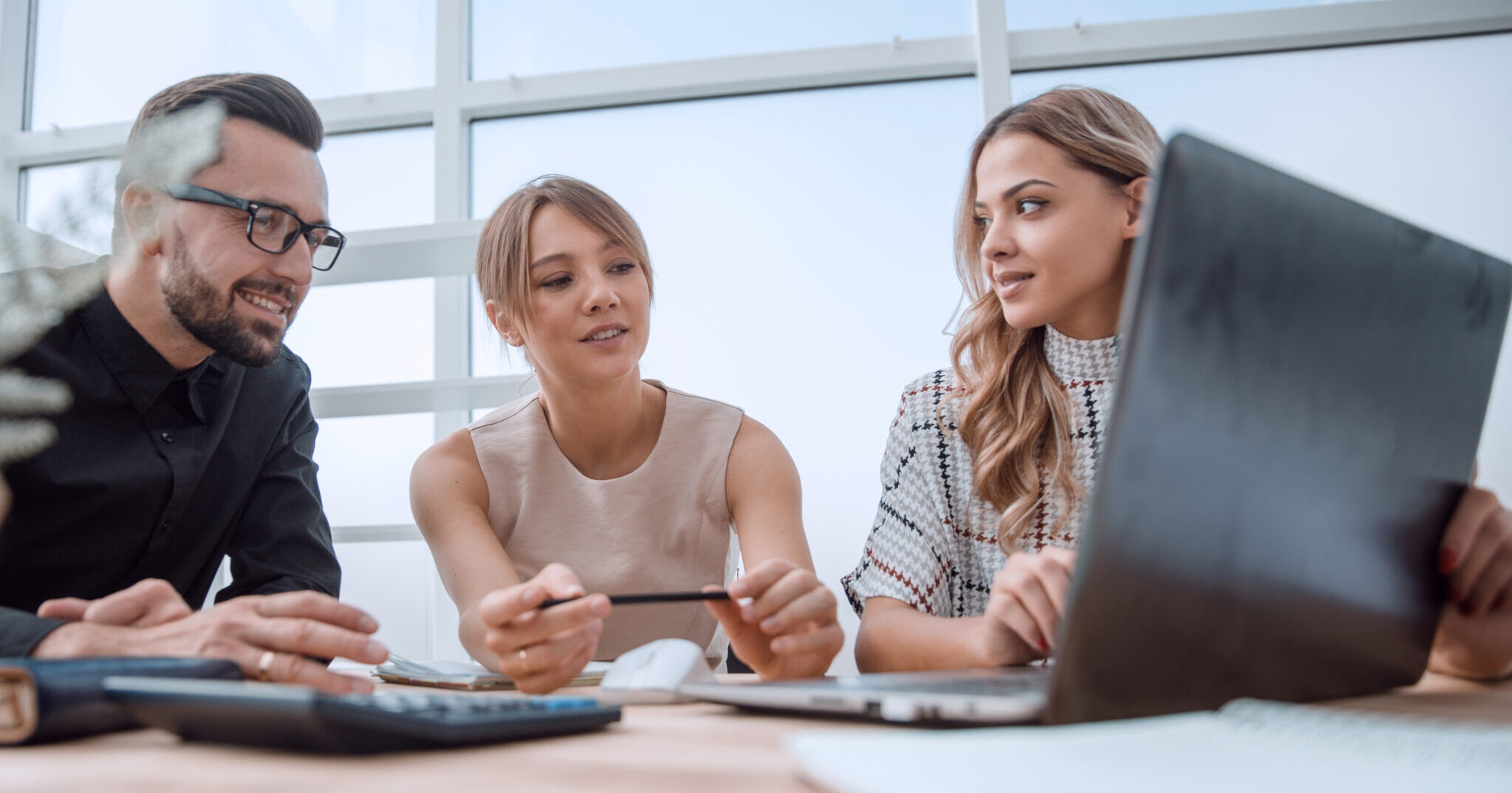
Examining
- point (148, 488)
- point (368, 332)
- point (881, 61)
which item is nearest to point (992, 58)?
point (881, 61)

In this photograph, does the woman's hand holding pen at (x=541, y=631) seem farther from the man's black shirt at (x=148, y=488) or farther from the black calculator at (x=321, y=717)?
the man's black shirt at (x=148, y=488)

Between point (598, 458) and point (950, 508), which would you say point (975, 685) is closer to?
point (950, 508)

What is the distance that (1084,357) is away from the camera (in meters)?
1.19

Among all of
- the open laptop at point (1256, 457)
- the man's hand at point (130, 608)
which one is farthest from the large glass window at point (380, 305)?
the open laptop at point (1256, 457)

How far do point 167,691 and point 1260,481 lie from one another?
0.52 meters

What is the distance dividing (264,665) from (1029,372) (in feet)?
3.18

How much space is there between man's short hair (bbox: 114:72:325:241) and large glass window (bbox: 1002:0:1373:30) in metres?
1.89

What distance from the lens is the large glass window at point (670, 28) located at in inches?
102

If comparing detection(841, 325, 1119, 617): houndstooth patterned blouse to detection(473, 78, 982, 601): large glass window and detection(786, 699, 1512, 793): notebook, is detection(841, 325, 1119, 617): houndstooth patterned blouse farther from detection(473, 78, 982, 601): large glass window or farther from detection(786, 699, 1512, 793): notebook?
detection(473, 78, 982, 601): large glass window

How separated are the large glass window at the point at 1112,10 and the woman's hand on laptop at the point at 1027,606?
7.42ft

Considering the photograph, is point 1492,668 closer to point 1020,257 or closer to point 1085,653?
point 1085,653

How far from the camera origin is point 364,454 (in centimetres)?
273

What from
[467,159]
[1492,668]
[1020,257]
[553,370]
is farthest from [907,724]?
[467,159]

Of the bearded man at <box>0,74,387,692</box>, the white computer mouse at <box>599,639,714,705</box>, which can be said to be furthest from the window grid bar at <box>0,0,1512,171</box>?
the white computer mouse at <box>599,639,714,705</box>
